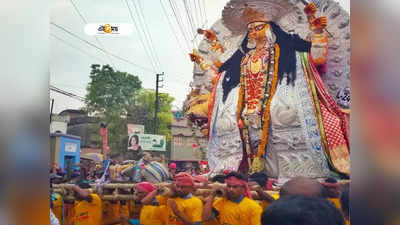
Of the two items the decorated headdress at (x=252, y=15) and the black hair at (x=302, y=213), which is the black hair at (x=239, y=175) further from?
the decorated headdress at (x=252, y=15)

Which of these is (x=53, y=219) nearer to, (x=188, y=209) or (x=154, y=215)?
(x=154, y=215)

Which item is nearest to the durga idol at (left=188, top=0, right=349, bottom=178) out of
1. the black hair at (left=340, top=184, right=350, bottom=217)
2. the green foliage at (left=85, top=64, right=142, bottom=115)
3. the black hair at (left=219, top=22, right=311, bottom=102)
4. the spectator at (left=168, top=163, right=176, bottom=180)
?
the black hair at (left=219, top=22, right=311, bottom=102)

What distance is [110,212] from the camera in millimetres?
2752

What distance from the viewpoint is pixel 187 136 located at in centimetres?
262

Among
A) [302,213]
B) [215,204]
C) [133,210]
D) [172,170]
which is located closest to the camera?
[302,213]

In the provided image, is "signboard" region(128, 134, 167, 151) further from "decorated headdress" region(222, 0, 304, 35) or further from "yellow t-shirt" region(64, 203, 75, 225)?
"decorated headdress" region(222, 0, 304, 35)

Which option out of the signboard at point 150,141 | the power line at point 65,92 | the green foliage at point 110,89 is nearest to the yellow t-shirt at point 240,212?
the signboard at point 150,141

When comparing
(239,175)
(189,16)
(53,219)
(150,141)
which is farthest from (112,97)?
(239,175)

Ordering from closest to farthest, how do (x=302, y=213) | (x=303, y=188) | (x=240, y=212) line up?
(x=302, y=213)
(x=303, y=188)
(x=240, y=212)

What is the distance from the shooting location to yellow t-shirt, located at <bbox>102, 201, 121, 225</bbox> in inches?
108

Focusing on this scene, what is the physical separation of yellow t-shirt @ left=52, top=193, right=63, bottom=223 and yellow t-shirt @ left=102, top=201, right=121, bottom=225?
10.5 inches

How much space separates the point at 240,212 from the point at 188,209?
33 centimetres

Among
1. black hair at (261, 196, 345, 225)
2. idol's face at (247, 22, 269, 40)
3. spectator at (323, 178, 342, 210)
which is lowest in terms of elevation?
black hair at (261, 196, 345, 225)
